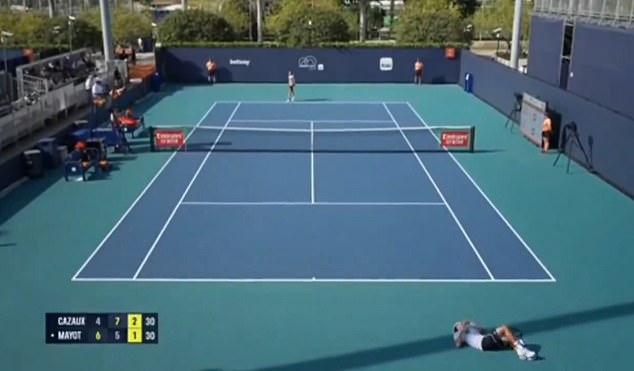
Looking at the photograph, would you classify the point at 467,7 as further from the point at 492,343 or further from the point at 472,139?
the point at 492,343

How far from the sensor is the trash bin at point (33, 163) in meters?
19.4

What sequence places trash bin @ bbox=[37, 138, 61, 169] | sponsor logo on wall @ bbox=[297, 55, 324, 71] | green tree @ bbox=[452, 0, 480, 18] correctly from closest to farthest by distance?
trash bin @ bbox=[37, 138, 61, 169] → sponsor logo on wall @ bbox=[297, 55, 324, 71] → green tree @ bbox=[452, 0, 480, 18]

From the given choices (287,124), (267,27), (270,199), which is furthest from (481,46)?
(270,199)

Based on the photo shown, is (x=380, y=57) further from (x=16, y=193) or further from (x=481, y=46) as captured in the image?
(x=481, y=46)

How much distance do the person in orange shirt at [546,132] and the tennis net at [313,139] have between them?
220cm

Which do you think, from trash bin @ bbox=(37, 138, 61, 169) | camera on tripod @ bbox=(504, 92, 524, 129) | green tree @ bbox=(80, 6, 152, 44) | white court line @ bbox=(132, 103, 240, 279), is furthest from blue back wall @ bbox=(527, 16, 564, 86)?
green tree @ bbox=(80, 6, 152, 44)

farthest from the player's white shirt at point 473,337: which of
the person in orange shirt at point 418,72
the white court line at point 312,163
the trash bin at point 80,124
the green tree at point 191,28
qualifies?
the green tree at point 191,28

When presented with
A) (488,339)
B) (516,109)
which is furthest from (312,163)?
(488,339)

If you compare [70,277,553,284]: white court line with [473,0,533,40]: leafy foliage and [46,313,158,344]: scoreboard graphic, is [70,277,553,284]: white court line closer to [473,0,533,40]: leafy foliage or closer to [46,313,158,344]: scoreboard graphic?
[46,313,158,344]: scoreboard graphic

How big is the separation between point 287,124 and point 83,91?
8618 millimetres

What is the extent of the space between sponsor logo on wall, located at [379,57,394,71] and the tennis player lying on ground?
30116 mm

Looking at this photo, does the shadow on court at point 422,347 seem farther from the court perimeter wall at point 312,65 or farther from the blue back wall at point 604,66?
the court perimeter wall at point 312,65

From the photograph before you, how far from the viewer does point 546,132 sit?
73.8 ft

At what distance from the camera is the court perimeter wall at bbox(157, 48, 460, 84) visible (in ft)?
128
